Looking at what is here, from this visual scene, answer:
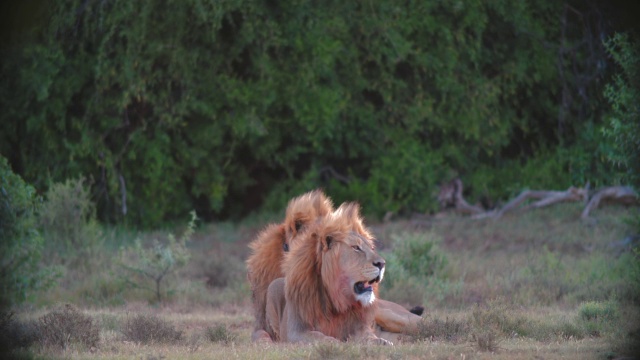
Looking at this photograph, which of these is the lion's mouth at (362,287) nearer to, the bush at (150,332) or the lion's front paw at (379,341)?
the lion's front paw at (379,341)

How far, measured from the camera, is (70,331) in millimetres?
8586

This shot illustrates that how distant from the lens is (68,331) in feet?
28.2

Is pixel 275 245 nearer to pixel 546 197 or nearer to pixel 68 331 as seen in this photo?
pixel 68 331

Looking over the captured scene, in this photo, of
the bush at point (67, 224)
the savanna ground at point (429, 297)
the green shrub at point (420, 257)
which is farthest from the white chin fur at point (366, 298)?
the bush at point (67, 224)

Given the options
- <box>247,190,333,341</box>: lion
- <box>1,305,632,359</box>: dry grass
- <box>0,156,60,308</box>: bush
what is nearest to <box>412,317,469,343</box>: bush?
<box>1,305,632,359</box>: dry grass

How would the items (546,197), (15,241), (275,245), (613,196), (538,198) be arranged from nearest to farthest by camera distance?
(275,245)
(15,241)
(613,196)
(546,197)
(538,198)

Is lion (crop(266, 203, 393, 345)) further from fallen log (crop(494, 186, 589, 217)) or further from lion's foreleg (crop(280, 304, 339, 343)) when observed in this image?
fallen log (crop(494, 186, 589, 217))

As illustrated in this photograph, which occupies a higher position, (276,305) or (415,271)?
(276,305)

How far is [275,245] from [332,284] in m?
1.29

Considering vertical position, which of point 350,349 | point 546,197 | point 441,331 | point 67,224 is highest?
point 350,349

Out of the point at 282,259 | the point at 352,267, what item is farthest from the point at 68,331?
the point at 352,267

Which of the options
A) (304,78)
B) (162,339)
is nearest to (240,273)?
(304,78)

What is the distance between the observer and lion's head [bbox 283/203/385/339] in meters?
8.26

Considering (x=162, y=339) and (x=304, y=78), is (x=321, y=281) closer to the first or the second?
(x=162, y=339)
